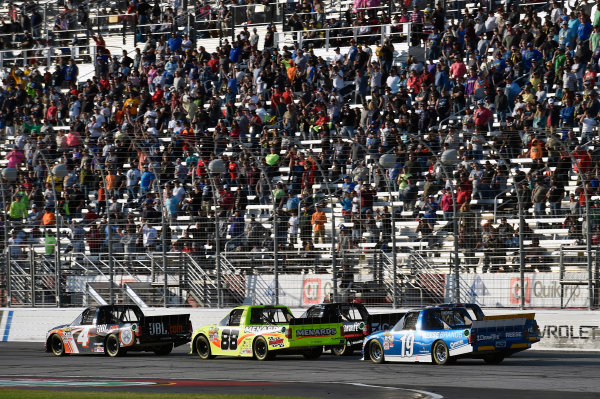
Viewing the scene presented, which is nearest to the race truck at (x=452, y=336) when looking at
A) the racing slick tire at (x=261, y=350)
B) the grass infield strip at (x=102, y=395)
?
the racing slick tire at (x=261, y=350)

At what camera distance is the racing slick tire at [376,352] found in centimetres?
2144

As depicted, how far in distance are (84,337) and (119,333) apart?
1033mm

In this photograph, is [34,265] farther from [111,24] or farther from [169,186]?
[111,24]

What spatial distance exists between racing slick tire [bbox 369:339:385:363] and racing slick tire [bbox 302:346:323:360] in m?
1.53

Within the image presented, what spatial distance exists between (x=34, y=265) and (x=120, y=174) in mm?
3279

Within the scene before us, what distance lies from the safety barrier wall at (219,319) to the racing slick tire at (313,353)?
2783mm

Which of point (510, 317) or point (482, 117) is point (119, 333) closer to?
point (510, 317)

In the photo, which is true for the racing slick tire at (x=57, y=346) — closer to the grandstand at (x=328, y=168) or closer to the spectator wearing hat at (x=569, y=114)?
the grandstand at (x=328, y=168)

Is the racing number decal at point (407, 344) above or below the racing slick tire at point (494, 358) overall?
above

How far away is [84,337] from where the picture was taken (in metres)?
25.0

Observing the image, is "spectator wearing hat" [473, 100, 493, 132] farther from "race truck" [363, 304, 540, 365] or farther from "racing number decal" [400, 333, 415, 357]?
"racing number decal" [400, 333, 415, 357]

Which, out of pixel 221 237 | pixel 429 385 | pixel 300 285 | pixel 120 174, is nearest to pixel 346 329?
pixel 300 285

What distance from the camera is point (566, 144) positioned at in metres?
24.6

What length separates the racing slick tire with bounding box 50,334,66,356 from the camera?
83.7 feet
